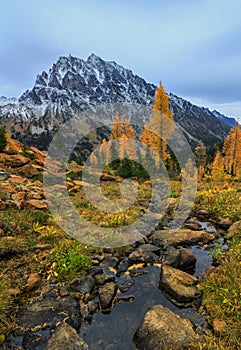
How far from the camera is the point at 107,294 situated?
5957 millimetres

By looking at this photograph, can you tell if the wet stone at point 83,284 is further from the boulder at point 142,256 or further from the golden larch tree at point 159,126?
the golden larch tree at point 159,126

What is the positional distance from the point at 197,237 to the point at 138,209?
4.52m

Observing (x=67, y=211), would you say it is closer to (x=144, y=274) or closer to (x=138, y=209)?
(x=138, y=209)

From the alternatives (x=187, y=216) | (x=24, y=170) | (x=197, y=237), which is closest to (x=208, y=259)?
(x=197, y=237)

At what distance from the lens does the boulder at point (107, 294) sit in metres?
5.72

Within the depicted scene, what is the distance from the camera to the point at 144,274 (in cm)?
722

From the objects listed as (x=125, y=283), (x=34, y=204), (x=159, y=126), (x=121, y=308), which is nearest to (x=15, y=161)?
(x=34, y=204)

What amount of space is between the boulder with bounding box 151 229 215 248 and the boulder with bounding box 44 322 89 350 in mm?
5307

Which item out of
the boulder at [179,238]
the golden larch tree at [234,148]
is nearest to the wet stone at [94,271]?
the boulder at [179,238]

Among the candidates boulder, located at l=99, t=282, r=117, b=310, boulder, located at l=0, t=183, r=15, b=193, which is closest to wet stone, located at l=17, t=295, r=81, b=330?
boulder, located at l=99, t=282, r=117, b=310

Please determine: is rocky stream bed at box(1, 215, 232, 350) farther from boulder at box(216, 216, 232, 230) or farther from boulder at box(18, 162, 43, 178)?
boulder at box(18, 162, 43, 178)

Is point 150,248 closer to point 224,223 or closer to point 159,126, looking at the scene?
point 224,223

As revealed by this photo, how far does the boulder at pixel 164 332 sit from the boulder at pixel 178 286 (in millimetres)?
862

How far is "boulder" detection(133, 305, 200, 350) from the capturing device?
4.42 meters
